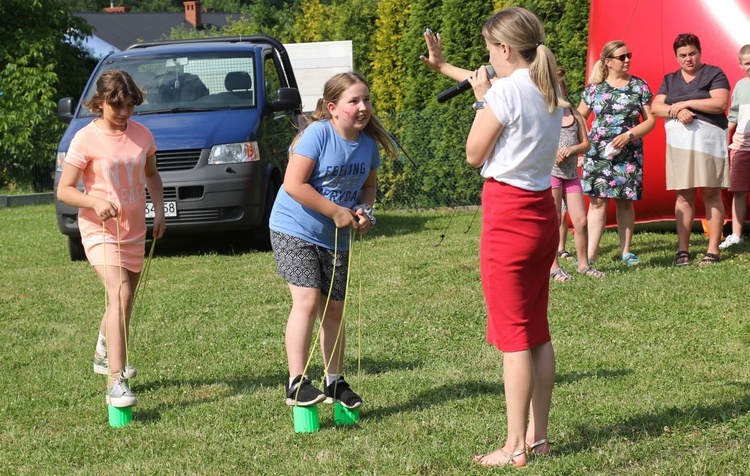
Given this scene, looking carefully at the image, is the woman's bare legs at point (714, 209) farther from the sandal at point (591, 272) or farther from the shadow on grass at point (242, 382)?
the shadow on grass at point (242, 382)

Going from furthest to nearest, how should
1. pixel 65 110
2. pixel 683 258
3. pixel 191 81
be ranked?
pixel 191 81, pixel 65 110, pixel 683 258

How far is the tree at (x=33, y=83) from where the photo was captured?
22750 mm

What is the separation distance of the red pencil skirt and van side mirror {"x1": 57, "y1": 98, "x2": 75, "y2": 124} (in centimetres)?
785

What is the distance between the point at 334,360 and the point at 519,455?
49.5 inches

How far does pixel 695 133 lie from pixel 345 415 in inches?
209

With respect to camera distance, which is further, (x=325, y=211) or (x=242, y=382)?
(x=242, y=382)

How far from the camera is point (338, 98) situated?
476 centimetres

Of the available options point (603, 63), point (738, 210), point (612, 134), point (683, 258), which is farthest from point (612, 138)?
point (738, 210)

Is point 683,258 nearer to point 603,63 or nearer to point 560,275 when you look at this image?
point 560,275

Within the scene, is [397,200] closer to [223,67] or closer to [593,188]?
[223,67]

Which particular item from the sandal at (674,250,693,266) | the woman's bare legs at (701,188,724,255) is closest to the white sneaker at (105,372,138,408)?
the sandal at (674,250,693,266)

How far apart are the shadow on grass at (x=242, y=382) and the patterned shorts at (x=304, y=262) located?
88 centimetres

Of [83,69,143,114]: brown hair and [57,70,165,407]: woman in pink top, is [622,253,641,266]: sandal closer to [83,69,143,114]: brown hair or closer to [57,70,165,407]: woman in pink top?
[57,70,165,407]: woman in pink top

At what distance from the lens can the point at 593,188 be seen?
904 centimetres
